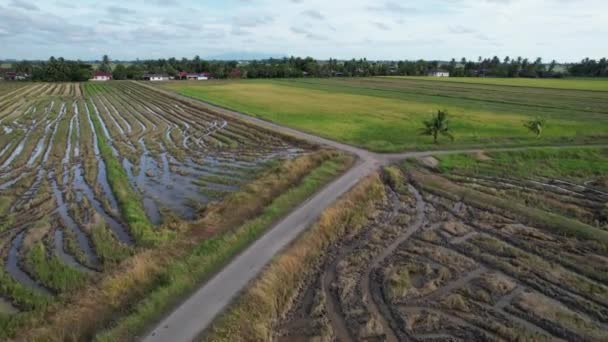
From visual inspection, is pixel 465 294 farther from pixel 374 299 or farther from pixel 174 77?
pixel 174 77

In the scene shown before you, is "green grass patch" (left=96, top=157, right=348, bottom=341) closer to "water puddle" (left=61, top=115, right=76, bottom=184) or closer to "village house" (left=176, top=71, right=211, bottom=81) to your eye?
"water puddle" (left=61, top=115, right=76, bottom=184)

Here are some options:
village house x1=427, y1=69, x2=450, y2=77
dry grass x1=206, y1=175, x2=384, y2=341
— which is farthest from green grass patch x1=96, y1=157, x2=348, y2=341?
village house x1=427, y1=69, x2=450, y2=77

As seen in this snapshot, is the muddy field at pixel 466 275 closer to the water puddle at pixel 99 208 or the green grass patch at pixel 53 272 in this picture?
the green grass patch at pixel 53 272

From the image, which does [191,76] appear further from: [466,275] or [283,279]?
[466,275]

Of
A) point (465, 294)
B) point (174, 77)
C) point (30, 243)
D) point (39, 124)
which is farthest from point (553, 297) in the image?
point (174, 77)

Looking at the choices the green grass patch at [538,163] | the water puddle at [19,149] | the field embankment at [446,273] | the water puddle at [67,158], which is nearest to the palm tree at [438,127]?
the green grass patch at [538,163]

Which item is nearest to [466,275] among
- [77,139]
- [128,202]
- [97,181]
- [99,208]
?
[128,202]
